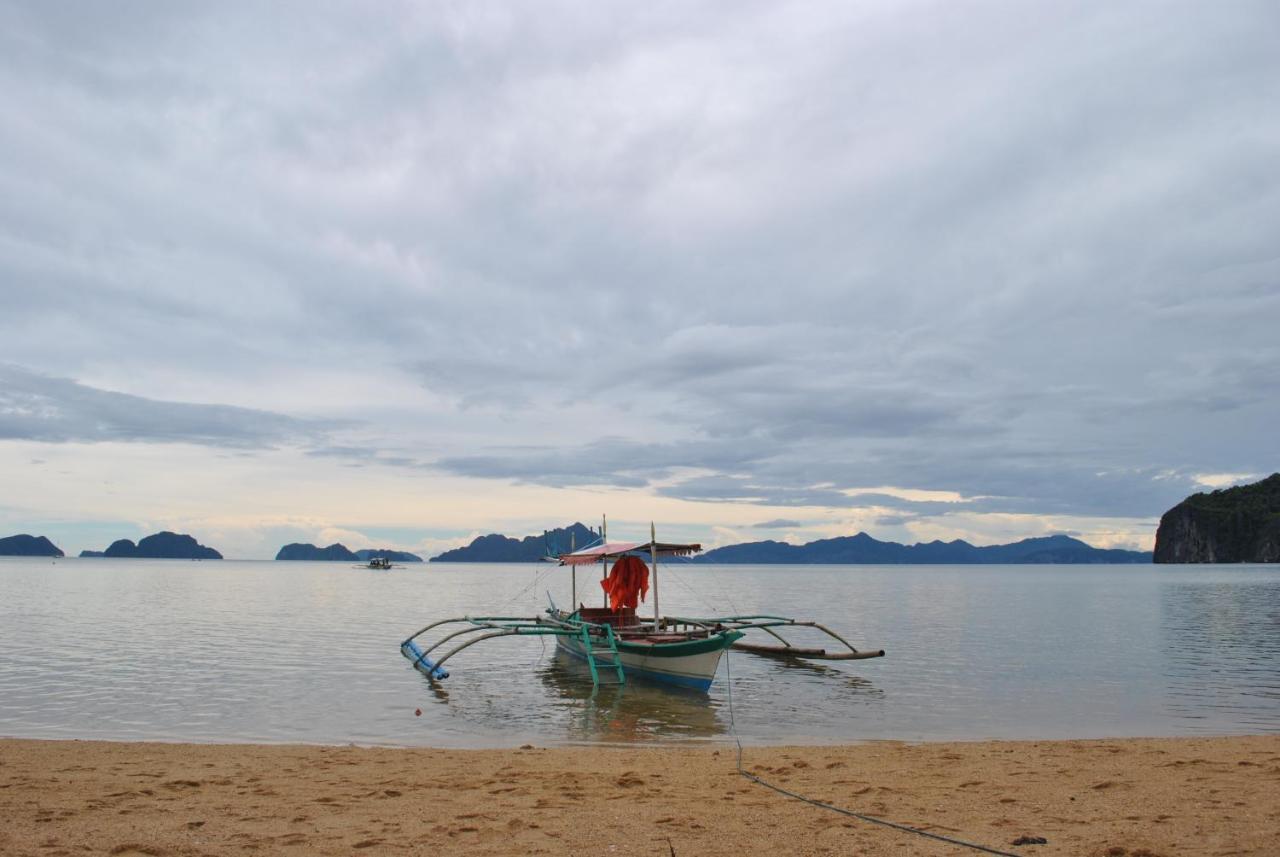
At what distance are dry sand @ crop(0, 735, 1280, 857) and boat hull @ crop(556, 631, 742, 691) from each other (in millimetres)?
7816

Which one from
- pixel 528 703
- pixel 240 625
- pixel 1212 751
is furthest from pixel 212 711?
pixel 240 625

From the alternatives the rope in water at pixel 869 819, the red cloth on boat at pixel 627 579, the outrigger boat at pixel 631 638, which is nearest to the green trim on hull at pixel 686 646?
the outrigger boat at pixel 631 638

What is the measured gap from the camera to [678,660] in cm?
2234

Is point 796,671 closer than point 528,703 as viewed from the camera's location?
No

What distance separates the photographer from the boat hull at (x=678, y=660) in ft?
70.6

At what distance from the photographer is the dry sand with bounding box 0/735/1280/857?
7797 millimetres

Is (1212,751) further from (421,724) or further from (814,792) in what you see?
(421,724)

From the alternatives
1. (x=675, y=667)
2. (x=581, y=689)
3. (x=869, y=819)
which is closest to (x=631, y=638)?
(x=581, y=689)

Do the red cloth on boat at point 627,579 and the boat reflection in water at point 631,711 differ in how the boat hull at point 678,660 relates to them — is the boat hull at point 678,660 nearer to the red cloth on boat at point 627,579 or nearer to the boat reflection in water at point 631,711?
the boat reflection in water at point 631,711

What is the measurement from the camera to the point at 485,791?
10.3 metres

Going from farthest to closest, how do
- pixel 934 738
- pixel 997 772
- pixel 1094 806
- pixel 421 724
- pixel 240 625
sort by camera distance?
1. pixel 240 625
2. pixel 421 724
3. pixel 934 738
4. pixel 997 772
5. pixel 1094 806

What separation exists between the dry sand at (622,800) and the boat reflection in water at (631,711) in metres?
→ 3.35

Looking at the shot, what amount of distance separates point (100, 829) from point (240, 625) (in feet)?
124

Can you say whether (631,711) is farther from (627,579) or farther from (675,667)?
(627,579)
